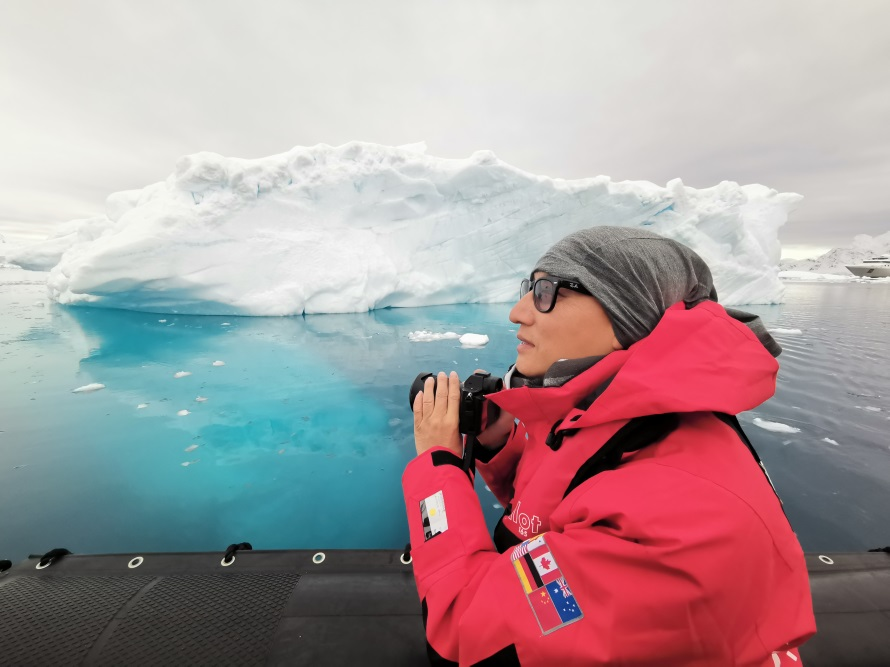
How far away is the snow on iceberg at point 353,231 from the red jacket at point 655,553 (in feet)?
36.8

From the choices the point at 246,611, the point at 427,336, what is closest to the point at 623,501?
the point at 246,611

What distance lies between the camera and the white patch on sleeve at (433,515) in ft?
2.67

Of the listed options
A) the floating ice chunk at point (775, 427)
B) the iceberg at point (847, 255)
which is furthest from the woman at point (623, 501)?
the iceberg at point (847, 255)

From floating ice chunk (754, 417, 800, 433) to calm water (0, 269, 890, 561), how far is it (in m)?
0.11

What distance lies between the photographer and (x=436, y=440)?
100cm

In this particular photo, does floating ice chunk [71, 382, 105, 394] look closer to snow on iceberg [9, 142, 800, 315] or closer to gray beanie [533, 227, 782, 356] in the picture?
gray beanie [533, 227, 782, 356]

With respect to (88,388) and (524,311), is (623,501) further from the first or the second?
(88,388)

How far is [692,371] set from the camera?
0.63 m

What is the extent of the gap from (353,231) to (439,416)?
12132mm

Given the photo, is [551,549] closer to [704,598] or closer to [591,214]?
[704,598]

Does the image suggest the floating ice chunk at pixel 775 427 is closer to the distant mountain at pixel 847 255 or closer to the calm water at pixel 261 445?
the calm water at pixel 261 445

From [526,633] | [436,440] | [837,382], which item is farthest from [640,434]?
[837,382]

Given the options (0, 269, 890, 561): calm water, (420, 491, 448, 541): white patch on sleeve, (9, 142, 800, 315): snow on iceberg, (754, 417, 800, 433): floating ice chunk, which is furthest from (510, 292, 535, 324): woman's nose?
(9, 142, 800, 315): snow on iceberg

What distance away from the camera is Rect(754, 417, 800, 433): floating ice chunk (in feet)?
12.1
